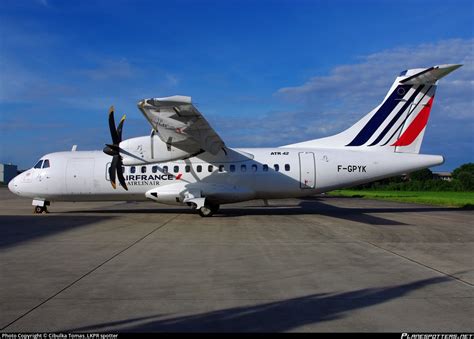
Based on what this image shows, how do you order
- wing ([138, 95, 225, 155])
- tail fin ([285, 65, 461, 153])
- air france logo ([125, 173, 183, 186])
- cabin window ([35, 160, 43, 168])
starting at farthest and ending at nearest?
1. cabin window ([35, 160, 43, 168])
2. air france logo ([125, 173, 183, 186])
3. tail fin ([285, 65, 461, 153])
4. wing ([138, 95, 225, 155])

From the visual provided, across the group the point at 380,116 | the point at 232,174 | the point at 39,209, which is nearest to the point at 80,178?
the point at 39,209

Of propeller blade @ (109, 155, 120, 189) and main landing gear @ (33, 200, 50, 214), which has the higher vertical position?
propeller blade @ (109, 155, 120, 189)

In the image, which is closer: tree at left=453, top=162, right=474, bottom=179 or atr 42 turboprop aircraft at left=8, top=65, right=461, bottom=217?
atr 42 turboprop aircraft at left=8, top=65, right=461, bottom=217

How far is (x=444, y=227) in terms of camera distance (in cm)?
1435

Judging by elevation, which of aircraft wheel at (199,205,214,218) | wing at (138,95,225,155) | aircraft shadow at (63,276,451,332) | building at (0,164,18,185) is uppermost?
building at (0,164,18,185)

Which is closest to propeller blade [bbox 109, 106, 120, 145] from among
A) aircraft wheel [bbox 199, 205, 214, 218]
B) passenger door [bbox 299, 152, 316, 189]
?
aircraft wheel [bbox 199, 205, 214, 218]

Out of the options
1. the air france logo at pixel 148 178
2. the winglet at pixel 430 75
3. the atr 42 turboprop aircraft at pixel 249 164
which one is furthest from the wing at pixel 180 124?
the winglet at pixel 430 75

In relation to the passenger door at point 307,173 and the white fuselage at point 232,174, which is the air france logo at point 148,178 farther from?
the passenger door at point 307,173

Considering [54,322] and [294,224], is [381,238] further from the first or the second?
[54,322]

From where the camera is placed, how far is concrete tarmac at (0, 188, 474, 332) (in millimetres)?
4719

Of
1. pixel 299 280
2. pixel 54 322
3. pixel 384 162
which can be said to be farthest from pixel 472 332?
pixel 384 162

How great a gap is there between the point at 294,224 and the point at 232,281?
8.80 meters

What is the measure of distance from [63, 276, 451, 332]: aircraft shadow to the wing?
8250 mm

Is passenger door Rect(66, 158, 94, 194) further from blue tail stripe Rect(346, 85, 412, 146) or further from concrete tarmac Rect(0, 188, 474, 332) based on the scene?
blue tail stripe Rect(346, 85, 412, 146)
